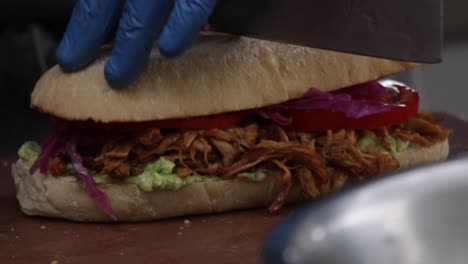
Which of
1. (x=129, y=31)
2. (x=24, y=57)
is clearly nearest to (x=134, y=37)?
(x=129, y=31)

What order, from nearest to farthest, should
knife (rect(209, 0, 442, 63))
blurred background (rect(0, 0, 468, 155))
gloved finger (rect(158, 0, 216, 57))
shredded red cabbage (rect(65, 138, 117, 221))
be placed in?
knife (rect(209, 0, 442, 63)) < gloved finger (rect(158, 0, 216, 57)) < shredded red cabbage (rect(65, 138, 117, 221)) < blurred background (rect(0, 0, 468, 155))

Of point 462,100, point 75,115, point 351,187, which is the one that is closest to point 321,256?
point 351,187

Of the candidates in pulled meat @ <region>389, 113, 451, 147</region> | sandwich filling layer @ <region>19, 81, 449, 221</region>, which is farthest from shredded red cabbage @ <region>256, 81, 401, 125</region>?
pulled meat @ <region>389, 113, 451, 147</region>

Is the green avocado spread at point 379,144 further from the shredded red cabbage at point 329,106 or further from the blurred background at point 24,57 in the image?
the blurred background at point 24,57

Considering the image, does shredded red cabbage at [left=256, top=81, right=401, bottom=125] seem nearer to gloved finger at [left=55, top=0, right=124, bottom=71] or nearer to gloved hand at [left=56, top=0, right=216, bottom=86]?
gloved hand at [left=56, top=0, right=216, bottom=86]

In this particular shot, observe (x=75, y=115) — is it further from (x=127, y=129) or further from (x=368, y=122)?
(x=368, y=122)

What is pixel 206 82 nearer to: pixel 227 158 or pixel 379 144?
pixel 227 158
